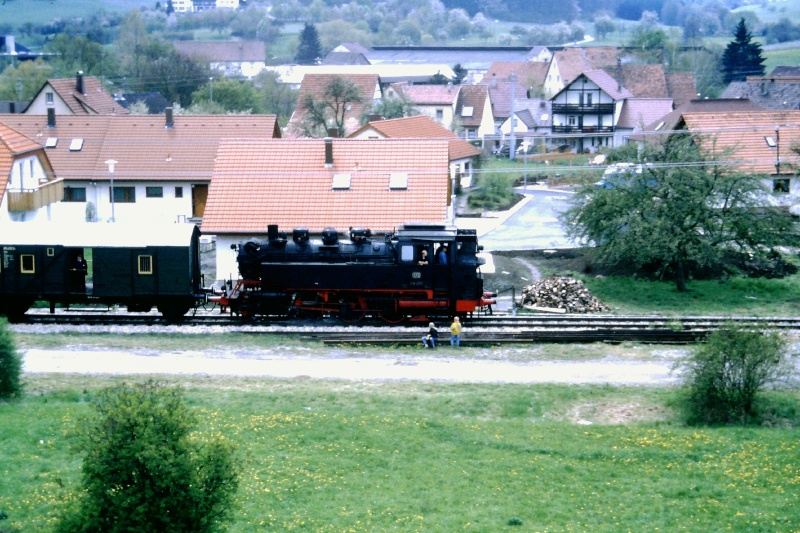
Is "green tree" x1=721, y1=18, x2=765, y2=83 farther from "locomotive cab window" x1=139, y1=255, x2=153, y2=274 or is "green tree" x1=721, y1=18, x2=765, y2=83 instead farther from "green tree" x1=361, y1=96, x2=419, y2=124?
"locomotive cab window" x1=139, y1=255, x2=153, y2=274

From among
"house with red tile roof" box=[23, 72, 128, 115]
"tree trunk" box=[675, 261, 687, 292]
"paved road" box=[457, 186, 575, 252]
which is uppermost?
"house with red tile roof" box=[23, 72, 128, 115]

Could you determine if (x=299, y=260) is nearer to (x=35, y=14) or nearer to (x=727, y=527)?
(x=727, y=527)

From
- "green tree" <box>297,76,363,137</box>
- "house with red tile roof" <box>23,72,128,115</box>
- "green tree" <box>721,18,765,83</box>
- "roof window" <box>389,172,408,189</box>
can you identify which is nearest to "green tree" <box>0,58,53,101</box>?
"house with red tile roof" <box>23,72,128,115</box>

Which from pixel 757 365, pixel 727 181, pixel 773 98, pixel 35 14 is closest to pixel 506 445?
pixel 757 365

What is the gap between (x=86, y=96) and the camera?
236 feet

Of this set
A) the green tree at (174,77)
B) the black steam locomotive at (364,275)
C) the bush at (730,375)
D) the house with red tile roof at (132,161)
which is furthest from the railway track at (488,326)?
the green tree at (174,77)

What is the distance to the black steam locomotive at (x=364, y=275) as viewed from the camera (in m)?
29.8

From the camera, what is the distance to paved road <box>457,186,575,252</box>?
4694 cm

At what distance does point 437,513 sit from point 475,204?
149 feet

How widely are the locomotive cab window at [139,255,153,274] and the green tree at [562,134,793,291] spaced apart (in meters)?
17.5

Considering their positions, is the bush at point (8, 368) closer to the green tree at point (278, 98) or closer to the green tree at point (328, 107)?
the green tree at point (328, 107)

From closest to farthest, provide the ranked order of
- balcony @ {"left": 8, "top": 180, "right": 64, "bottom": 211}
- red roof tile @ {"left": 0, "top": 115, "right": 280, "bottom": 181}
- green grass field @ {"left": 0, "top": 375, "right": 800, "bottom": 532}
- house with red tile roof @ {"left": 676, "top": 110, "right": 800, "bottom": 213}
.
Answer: green grass field @ {"left": 0, "top": 375, "right": 800, "bottom": 532}
balcony @ {"left": 8, "top": 180, "right": 64, "bottom": 211}
house with red tile roof @ {"left": 676, "top": 110, "right": 800, "bottom": 213}
red roof tile @ {"left": 0, "top": 115, "right": 280, "bottom": 181}

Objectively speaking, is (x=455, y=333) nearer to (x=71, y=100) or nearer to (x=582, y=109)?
(x=71, y=100)

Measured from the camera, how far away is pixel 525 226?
5309 cm
